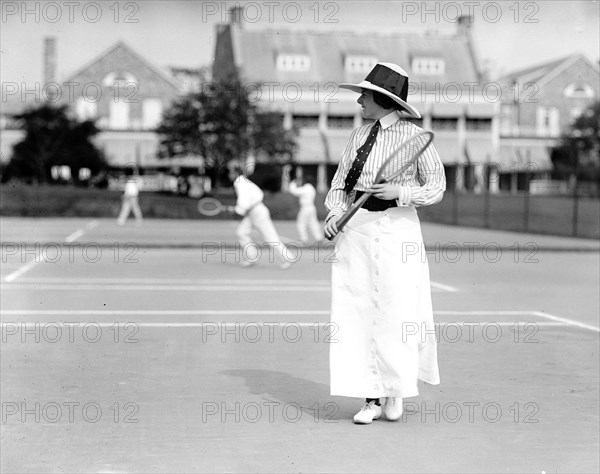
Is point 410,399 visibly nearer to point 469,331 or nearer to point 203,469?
point 203,469

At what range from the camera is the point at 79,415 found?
7695 mm

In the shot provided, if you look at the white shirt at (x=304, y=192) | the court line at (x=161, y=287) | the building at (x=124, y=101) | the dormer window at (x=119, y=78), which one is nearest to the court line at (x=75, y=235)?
the white shirt at (x=304, y=192)

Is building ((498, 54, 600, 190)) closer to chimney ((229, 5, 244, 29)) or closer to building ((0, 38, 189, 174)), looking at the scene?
chimney ((229, 5, 244, 29))

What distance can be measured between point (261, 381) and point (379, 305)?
6.74 ft

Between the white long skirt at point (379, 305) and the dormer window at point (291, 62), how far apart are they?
75302 millimetres

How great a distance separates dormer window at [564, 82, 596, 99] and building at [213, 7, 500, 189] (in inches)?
206

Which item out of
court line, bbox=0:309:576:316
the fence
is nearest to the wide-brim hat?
court line, bbox=0:309:576:316

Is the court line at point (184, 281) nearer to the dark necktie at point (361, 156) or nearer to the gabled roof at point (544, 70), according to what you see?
the dark necktie at point (361, 156)

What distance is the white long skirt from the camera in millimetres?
7285

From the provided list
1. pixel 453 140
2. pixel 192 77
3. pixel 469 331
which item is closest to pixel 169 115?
pixel 192 77

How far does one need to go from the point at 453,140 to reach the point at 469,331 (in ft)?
250

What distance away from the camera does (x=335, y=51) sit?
84.2 metres

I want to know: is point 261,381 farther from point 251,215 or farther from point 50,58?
point 50,58

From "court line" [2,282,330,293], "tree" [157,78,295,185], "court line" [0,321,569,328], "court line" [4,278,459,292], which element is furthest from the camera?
"tree" [157,78,295,185]
